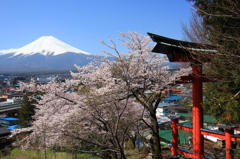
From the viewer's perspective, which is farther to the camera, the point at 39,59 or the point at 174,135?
the point at 39,59

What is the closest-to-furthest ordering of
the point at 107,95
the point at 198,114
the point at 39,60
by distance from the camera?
1. the point at 198,114
2. the point at 107,95
3. the point at 39,60

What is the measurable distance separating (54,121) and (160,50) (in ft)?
10.1

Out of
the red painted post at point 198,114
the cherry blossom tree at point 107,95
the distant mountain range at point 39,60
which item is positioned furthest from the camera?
the distant mountain range at point 39,60

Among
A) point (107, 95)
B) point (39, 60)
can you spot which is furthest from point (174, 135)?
point (39, 60)

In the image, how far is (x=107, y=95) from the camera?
4531 millimetres

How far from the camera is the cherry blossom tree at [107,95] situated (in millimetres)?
4496

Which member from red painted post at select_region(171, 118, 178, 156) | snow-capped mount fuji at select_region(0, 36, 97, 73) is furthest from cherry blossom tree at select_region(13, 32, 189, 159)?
snow-capped mount fuji at select_region(0, 36, 97, 73)

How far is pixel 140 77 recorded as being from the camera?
4.84 meters

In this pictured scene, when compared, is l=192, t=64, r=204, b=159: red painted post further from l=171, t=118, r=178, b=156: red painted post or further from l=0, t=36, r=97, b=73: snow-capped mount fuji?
l=0, t=36, r=97, b=73: snow-capped mount fuji

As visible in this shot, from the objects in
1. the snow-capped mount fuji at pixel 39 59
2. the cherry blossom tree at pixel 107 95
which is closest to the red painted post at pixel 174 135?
the cherry blossom tree at pixel 107 95

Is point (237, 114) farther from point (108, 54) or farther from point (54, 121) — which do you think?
point (54, 121)

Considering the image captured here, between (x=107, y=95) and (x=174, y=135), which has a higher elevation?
(x=107, y=95)

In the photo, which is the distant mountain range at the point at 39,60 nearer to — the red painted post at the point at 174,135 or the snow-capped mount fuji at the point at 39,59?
the snow-capped mount fuji at the point at 39,59

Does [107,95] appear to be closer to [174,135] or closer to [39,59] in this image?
[174,135]
